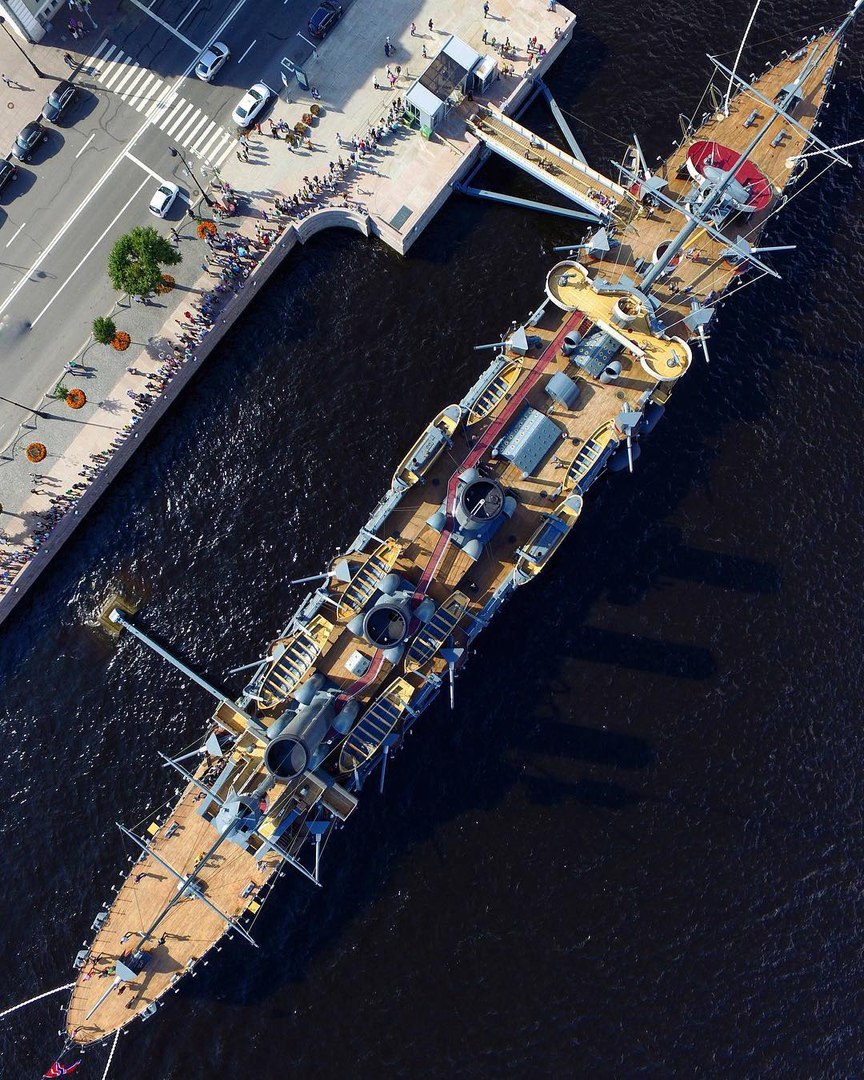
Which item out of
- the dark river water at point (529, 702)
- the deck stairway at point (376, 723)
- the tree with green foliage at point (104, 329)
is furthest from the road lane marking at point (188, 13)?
the deck stairway at point (376, 723)

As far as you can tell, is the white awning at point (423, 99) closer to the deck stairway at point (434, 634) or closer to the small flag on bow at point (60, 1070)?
the deck stairway at point (434, 634)

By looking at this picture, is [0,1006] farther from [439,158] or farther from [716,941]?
[439,158]

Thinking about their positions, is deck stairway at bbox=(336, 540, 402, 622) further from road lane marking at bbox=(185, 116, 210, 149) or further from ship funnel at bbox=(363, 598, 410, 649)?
road lane marking at bbox=(185, 116, 210, 149)

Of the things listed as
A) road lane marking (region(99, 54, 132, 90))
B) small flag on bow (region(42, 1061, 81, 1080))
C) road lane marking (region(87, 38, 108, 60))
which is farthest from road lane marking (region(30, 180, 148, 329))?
small flag on bow (region(42, 1061, 81, 1080))

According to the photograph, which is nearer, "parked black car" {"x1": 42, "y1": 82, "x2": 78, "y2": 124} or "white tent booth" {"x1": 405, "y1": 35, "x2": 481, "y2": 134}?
"white tent booth" {"x1": 405, "y1": 35, "x2": 481, "y2": 134}

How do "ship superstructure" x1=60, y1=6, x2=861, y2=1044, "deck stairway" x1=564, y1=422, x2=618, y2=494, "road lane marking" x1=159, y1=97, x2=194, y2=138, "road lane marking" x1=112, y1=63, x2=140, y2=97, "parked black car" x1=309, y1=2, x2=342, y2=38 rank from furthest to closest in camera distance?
1. "parked black car" x1=309, y1=2, x2=342, y2=38
2. "road lane marking" x1=112, y1=63, x2=140, y2=97
3. "road lane marking" x1=159, y1=97, x2=194, y2=138
4. "deck stairway" x1=564, y1=422, x2=618, y2=494
5. "ship superstructure" x1=60, y1=6, x2=861, y2=1044

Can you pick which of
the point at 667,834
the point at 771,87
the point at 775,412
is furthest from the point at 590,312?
the point at 667,834

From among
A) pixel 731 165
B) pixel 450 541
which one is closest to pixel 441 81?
pixel 731 165
